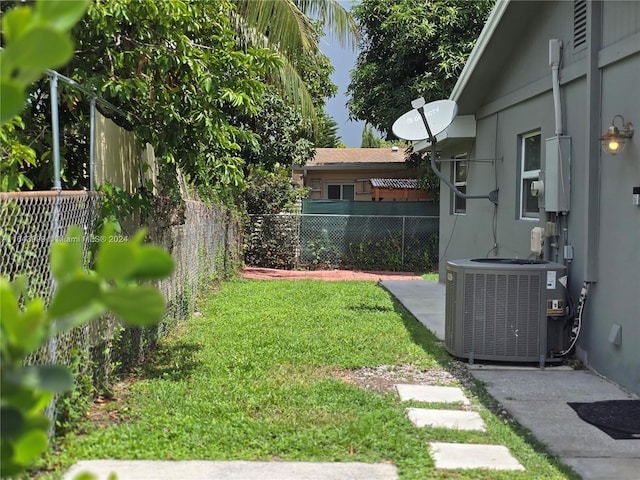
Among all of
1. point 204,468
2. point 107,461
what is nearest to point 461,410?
point 204,468

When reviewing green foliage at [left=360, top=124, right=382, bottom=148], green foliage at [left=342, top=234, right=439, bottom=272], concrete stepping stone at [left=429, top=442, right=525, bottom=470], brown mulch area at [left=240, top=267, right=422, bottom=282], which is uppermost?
green foliage at [left=360, top=124, right=382, bottom=148]

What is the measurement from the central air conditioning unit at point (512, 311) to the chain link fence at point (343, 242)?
35.8 feet

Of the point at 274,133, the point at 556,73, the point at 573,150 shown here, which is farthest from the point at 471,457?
the point at 274,133

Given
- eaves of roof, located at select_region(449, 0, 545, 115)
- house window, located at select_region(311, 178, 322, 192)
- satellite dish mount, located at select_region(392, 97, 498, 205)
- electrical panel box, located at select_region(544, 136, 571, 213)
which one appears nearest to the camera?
electrical panel box, located at select_region(544, 136, 571, 213)

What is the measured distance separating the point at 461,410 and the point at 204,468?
7.32ft

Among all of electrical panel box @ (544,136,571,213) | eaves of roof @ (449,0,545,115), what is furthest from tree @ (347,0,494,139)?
electrical panel box @ (544,136,571,213)

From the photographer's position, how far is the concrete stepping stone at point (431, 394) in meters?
5.31

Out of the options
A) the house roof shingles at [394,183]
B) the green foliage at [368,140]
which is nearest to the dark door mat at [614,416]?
the house roof shingles at [394,183]

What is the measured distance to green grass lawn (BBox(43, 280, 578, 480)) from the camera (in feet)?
13.2

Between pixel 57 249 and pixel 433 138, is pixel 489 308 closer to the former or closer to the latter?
pixel 433 138

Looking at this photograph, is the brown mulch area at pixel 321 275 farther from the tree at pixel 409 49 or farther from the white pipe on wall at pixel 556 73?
the white pipe on wall at pixel 556 73

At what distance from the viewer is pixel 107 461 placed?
151 inches

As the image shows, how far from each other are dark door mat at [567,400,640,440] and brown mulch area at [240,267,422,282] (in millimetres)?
9879

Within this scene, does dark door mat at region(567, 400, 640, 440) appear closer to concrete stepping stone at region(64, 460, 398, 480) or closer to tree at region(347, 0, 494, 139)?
concrete stepping stone at region(64, 460, 398, 480)
